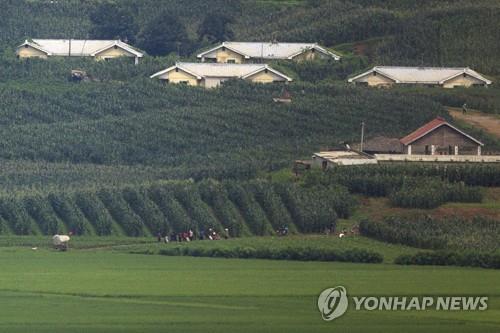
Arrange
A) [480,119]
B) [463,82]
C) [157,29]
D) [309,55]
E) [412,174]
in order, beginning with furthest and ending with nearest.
A: [157,29] → [309,55] → [463,82] → [480,119] → [412,174]

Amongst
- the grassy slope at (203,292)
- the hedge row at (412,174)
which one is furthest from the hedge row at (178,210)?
the grassy slope at (203,292)

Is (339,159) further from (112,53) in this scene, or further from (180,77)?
(112,53)

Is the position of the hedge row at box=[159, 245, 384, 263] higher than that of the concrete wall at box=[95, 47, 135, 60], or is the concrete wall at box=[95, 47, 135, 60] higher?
the concrete wall at box=[95, 47, 135, 60]

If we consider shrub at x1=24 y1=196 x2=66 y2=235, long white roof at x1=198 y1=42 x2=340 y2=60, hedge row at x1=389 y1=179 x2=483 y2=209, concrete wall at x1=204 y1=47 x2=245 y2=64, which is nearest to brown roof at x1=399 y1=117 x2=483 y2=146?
hedge row at x1=389 y1=179 x2=483 y2=209

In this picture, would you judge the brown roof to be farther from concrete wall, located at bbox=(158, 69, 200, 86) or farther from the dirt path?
concrete wall, located at bbox=(158, 69, 200, 86)

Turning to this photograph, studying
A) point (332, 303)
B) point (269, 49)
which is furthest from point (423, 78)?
point (332, 303)

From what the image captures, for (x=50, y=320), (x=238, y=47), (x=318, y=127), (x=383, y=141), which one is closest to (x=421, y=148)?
(x=383, y=141)
